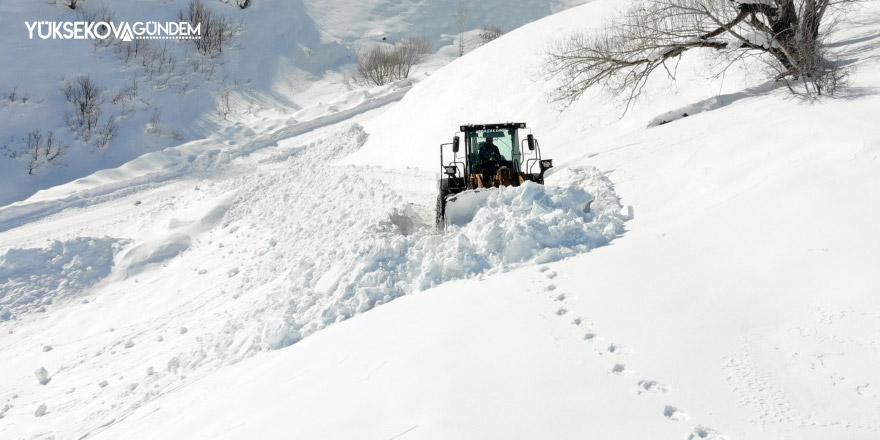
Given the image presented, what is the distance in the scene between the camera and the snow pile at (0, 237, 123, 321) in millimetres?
12039

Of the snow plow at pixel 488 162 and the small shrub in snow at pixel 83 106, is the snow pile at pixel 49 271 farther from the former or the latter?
the small shrub in snow at pixel 83 106

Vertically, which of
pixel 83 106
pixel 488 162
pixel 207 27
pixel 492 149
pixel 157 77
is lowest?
pixel 488 162

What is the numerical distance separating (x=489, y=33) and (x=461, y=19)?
10.2 ft

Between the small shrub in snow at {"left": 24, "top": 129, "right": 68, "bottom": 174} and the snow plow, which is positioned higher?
the small shrub in snow at {"left": 24, "top": 129, "right": 68, "bottom": 174}

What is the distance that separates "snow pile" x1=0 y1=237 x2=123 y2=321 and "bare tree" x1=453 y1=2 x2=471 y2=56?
120ft

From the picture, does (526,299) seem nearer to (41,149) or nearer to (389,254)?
(389,254)

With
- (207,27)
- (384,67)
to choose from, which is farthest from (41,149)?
(384,67)

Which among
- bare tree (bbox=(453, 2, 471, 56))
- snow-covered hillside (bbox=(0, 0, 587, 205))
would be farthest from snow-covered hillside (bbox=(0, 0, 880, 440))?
bare tree (bbox=(453, 2, 471, 56))

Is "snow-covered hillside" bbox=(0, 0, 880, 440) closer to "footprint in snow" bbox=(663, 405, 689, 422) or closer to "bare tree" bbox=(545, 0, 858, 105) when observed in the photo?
"footprint in snow" bbox=(663, 405, 689, 422)

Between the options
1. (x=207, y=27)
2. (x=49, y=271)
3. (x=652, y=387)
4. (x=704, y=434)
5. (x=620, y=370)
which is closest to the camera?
(x=704, y=434)

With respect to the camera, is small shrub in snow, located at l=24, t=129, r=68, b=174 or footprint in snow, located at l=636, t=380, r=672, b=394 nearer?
footprint in snow, located at l=636, t=380, r=672, b=394

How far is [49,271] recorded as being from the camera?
42.3 ft

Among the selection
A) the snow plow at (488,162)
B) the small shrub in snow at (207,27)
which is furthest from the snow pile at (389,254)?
the small shrub in snow at (207,27)

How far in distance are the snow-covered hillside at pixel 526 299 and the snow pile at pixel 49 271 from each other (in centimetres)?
6
